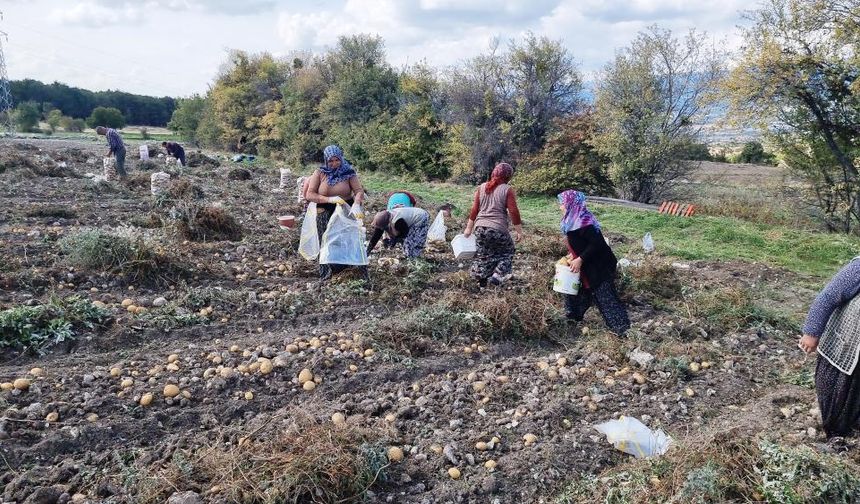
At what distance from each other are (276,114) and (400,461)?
28.5 m

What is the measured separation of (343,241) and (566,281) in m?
2.32

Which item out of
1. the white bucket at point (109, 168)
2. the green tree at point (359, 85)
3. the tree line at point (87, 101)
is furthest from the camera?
the tree line at point (87, 101)

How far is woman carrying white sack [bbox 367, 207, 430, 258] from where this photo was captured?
663 cm

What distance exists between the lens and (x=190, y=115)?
41281 mm

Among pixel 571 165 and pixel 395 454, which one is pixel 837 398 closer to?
pixel 395 454

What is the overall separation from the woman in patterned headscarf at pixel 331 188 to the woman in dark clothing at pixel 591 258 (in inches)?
85.6

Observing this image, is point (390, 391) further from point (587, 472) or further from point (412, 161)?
point (412, 161)

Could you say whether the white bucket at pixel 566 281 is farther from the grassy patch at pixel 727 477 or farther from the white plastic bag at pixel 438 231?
the white plastic bag at pixel 438 231

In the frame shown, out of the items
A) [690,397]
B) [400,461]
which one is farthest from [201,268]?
[690,397]


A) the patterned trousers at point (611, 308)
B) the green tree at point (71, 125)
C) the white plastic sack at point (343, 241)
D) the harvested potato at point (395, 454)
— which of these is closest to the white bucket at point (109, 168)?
the white plastic sack at point (343, 241)

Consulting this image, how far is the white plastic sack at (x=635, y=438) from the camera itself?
312 cm

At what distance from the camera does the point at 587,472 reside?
9.77ft

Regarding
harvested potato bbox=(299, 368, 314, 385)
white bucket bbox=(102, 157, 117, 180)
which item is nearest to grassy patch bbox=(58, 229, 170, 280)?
harvested potato bbox=(299, 368, 314, 385)

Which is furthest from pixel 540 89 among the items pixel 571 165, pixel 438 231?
pixel 438 231
